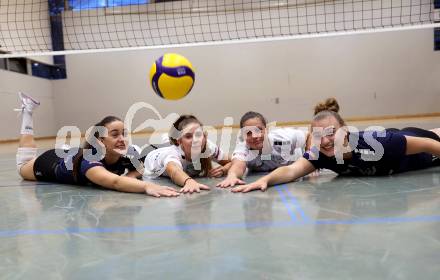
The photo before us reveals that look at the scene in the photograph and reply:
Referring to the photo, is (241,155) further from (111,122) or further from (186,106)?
(186,106)

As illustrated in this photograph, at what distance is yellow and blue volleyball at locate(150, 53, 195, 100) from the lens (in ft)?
12.1

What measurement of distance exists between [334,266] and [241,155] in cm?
174

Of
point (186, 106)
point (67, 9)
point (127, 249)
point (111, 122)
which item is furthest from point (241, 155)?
point (67, 9)

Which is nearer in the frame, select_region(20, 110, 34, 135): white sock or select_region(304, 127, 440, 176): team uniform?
select_region(304, 127, 440, 176): team uniform

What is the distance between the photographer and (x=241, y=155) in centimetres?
284

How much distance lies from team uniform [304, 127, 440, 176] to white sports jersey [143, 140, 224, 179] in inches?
30.7

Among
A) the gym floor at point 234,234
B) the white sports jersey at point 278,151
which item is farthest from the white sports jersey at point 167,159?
the gym floor at point 234,234

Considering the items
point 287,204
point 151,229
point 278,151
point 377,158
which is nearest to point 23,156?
point 278,151

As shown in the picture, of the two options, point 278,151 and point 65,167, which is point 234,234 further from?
point 65,167

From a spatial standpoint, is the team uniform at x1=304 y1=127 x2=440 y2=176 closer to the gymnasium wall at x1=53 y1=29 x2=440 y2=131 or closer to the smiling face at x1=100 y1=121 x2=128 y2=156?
the smiling face at x1=100 y1=121 x2=128 y2=156

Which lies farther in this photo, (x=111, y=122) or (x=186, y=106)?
(x=186, y=106)

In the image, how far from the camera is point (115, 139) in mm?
2682

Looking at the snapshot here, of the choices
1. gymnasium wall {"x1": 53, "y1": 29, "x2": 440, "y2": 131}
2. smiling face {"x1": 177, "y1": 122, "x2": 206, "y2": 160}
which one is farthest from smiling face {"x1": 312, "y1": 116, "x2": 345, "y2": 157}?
gymnasium wall {"x1": 53, "y1": 29, "x2": 440, "y2": 131}

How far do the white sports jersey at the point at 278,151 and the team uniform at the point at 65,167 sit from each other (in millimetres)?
810
